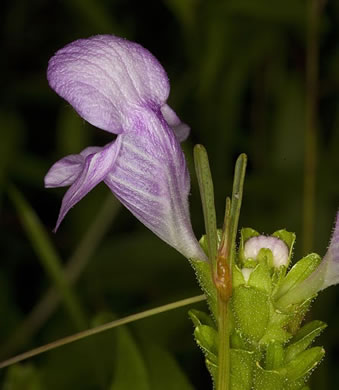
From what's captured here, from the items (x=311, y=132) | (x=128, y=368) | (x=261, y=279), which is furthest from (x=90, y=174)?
(x=311, y=132)

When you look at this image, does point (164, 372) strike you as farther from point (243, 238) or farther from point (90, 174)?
point (90, 174)

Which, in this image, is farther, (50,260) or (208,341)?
(50,260)

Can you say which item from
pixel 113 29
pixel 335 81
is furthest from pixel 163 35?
pixel 335 81

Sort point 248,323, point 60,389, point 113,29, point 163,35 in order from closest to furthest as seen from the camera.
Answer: point 248,323
point 60,389
point 113,29
point 163,35

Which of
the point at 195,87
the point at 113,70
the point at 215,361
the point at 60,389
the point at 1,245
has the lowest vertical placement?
the point at 1,245

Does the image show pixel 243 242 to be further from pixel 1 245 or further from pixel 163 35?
pixel 163 35

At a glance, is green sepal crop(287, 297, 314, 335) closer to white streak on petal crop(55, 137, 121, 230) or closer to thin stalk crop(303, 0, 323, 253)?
white streak on petal crop(55, 137, 121, 230)
